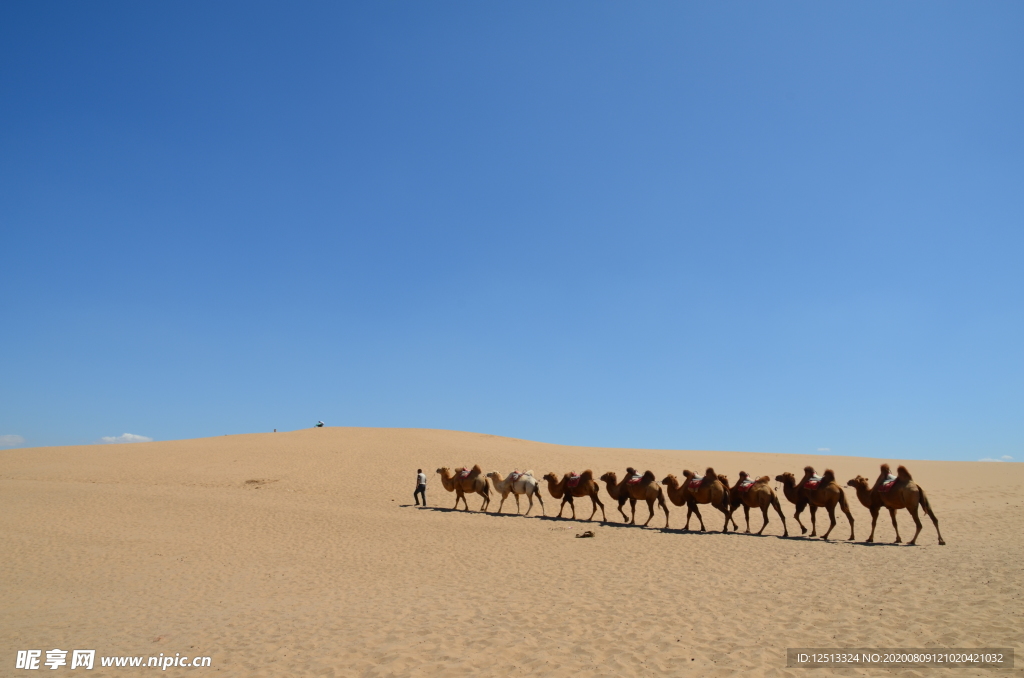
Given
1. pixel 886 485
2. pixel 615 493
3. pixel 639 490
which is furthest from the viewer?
pixel 615 493

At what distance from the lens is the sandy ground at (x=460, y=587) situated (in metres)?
7.22

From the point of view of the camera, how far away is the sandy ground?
7219 millimetres

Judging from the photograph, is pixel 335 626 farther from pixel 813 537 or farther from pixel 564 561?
pixel 813 537

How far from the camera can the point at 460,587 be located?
10.8 meters

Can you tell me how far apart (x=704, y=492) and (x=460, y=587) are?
9687mm

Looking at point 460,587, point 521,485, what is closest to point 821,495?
point 521,485

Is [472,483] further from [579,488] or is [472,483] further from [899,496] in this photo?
[899,496]

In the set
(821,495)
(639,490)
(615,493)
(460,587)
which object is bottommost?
(460,587)

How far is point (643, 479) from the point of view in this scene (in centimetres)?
1891

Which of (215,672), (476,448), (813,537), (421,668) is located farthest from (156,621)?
(476,448)

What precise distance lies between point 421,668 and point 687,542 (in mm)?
10468

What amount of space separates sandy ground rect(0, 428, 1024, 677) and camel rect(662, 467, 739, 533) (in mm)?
1108

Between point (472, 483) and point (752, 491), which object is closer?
point (752, 491)

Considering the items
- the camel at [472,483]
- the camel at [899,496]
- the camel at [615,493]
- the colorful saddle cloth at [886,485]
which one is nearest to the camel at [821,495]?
the camel at [899,496]
